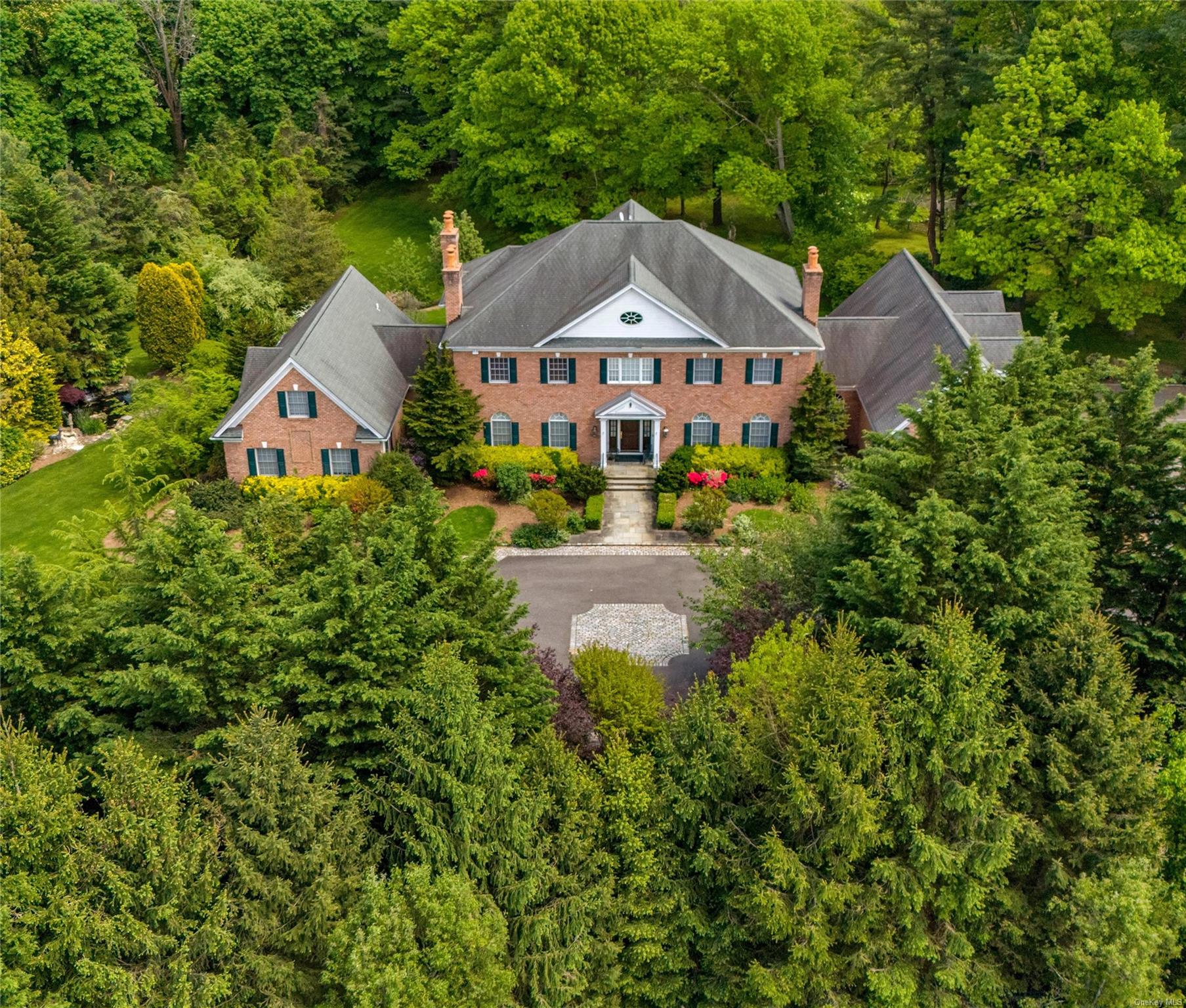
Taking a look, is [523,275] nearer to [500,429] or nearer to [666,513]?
[500,429]

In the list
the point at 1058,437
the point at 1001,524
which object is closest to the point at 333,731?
the point at 1001,524

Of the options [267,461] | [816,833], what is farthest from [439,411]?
[816,833]

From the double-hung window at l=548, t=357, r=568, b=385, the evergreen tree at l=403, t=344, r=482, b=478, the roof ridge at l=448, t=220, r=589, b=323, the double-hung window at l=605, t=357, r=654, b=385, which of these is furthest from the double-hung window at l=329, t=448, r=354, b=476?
the double-hung window at l=605, t=357, r=654, b=385

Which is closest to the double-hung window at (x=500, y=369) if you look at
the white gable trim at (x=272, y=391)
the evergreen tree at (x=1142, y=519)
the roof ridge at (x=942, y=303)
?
the white gable trim at (x=272, y=391)

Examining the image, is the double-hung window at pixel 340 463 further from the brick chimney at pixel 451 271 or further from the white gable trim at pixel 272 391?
the brick chimney at pixel 451 271

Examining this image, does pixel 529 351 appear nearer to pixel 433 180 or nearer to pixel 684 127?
pixel 684 127
